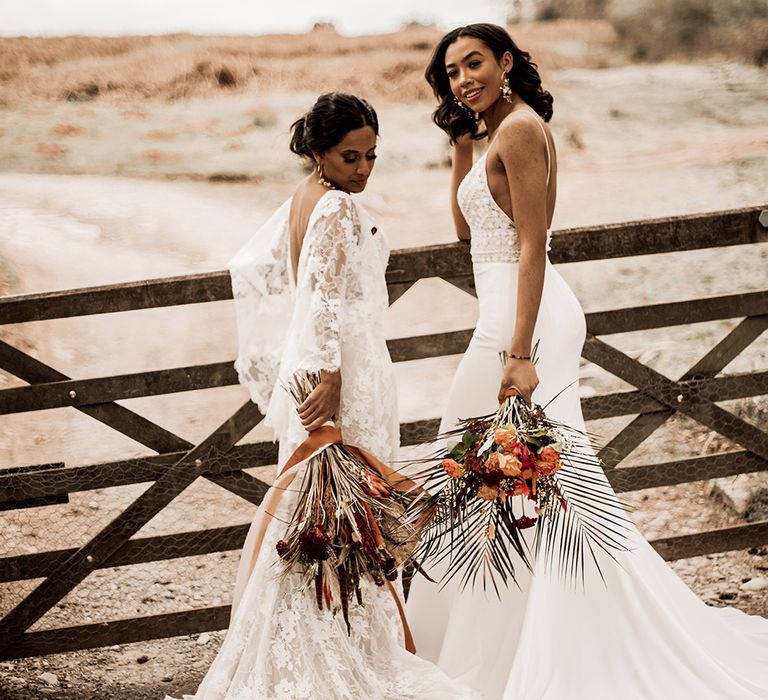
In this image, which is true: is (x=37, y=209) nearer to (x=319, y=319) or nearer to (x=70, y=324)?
(x=70, y=324)

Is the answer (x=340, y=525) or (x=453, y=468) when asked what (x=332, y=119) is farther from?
(x=340, y=525)

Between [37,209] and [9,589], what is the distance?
6775 millimetres

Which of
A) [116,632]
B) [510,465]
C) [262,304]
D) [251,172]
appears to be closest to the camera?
[510,465]

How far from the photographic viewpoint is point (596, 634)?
9.23 ft

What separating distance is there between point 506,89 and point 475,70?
4.3 inches

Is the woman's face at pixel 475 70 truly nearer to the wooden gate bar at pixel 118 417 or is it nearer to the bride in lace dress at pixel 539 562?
the bride in lace dress at pixel 539 562

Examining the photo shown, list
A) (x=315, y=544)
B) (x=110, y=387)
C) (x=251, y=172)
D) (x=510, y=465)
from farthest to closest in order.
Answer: (x=251, y=172), (x=110, y=387), (x=315, y=544), (x=510, y=465)

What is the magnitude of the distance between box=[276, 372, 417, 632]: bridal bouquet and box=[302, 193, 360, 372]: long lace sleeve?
8 centimetres

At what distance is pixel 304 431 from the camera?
2760 mm

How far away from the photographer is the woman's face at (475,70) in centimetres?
277

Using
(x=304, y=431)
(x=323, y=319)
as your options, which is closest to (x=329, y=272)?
(x=323, y=319)

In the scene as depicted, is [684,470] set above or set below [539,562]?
above

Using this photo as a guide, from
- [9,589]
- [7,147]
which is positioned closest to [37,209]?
[7,147]

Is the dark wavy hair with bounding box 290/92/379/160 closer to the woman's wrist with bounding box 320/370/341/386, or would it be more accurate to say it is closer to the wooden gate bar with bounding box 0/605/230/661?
the woman's wrist with bounding box 320/370/341/386
